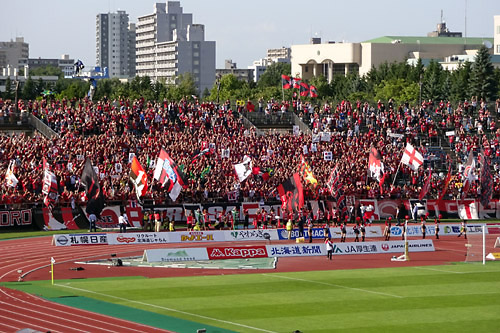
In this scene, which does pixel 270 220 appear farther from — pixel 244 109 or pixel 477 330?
pixel 477 330

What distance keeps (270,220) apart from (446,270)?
18.6m

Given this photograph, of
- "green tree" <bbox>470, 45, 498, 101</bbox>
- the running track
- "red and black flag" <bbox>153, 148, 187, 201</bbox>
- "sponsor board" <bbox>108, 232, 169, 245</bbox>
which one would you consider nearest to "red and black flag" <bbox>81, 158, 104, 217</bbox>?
the running track

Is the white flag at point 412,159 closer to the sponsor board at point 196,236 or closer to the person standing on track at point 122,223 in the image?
the sponsor board at point 196,236

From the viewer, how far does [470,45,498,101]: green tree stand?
10962cm

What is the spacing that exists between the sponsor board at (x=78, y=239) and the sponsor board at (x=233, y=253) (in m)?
8.61

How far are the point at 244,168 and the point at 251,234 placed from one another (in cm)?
901

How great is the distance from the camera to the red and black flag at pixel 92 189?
54062mm

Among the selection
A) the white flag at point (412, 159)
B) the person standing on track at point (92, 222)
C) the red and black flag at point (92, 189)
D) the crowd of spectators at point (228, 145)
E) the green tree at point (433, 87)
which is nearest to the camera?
the red and black flag at point (92, 189)

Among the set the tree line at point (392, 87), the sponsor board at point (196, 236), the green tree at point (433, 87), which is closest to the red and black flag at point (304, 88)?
the tree line at point (392, 87)

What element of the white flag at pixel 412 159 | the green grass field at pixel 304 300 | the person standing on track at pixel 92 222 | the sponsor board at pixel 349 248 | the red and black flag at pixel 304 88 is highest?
the red and black flag at pixel 304 88

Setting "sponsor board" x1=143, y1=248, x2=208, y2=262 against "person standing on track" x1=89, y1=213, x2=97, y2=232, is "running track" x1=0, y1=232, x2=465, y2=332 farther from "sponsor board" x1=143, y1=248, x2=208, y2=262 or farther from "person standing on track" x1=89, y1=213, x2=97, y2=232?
"person standing on track" x1=89, y1=213, x2=97, y2=232

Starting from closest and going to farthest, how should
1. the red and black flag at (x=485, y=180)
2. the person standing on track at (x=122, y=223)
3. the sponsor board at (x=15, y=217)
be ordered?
the person standing on track at (x=122, y=223) → the sponsor board at (x=15, y=217) → the red and black flag at (x=485, y=180)

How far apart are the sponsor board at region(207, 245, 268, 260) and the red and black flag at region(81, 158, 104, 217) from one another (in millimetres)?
11484

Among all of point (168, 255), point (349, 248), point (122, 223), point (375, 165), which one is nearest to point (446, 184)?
point (375, 165)
